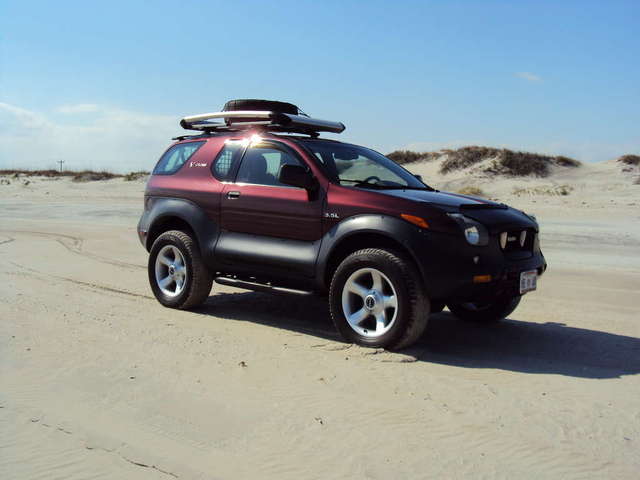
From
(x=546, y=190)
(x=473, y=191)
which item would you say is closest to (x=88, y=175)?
(x=473, y=191)

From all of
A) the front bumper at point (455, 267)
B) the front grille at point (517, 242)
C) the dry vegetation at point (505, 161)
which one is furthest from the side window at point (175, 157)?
the dry vegetation at point (505, 161)

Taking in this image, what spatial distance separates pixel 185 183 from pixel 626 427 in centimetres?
476

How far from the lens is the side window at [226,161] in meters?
6.89

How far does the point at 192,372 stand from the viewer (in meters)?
5.05

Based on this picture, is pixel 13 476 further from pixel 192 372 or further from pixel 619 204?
pixel 619 204

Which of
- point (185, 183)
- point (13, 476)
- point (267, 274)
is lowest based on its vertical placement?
point (13, 476)

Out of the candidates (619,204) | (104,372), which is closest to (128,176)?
(619,204)

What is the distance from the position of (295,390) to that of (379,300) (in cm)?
125

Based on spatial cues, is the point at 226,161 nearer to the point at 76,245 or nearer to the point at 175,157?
the point at 175,157

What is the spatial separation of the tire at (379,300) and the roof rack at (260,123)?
1.77 metres

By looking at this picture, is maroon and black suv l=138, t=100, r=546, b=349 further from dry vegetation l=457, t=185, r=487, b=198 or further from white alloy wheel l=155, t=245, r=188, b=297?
dry vegetation l=457, t=185, r=487, b=198

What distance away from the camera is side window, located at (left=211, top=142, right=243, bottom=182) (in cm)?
689

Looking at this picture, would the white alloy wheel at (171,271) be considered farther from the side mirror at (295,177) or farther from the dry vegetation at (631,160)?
the dry vegetation at (631,160)

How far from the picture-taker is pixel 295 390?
4.68 metres
